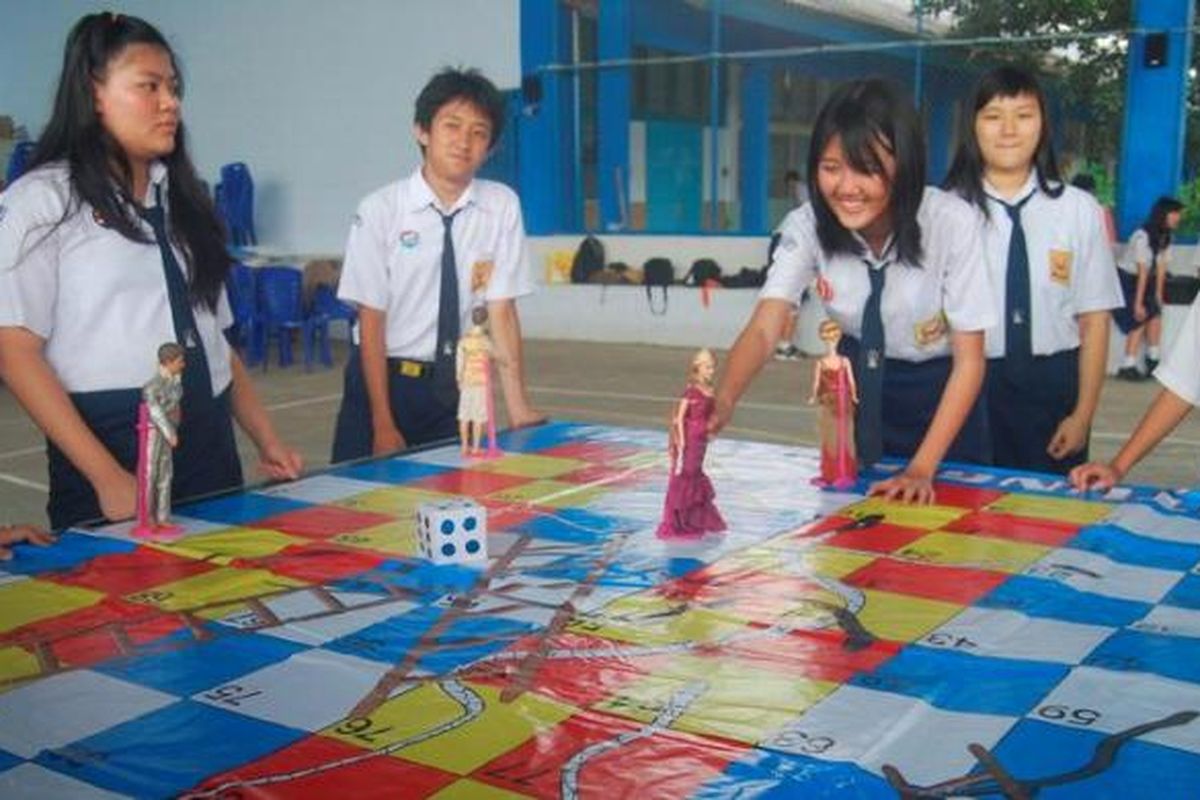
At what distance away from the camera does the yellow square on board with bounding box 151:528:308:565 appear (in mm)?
2059

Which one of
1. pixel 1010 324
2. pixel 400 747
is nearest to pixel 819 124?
pixel 1010 324

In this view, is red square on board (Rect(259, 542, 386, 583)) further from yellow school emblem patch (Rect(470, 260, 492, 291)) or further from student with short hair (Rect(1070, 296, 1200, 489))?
student with short hair (Rect(1070, 296, 1200, 489))

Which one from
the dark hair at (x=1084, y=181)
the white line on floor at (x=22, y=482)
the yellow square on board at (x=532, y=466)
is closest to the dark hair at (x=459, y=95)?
the yellow square on board at (x=532, y=466)

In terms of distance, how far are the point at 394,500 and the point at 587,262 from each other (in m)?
9.12

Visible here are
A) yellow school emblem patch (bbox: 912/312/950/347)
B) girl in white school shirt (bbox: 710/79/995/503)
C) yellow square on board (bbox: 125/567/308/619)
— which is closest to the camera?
yellow square on board (bbox: 125/567/308/619)

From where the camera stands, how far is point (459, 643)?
5.40 feet

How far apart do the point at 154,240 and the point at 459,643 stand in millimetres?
1166

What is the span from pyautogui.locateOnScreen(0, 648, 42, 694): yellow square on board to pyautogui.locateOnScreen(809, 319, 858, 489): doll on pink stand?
5.00ft

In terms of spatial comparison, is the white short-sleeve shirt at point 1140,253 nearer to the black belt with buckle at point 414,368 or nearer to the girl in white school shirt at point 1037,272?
the girl in white school shirt at point 1037,272

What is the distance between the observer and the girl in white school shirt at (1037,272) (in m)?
2.99

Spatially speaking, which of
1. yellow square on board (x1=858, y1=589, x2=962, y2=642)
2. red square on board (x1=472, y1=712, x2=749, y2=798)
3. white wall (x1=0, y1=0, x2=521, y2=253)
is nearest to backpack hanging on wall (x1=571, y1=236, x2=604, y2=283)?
white wall (x1=0, y1=0, x2=521, y2=253)

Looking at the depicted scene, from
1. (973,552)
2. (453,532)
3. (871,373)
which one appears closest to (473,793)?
(453,532)

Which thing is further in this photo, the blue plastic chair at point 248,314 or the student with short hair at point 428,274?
the blue plastic chair at point 248,314

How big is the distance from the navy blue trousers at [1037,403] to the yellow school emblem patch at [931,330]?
45 cm
